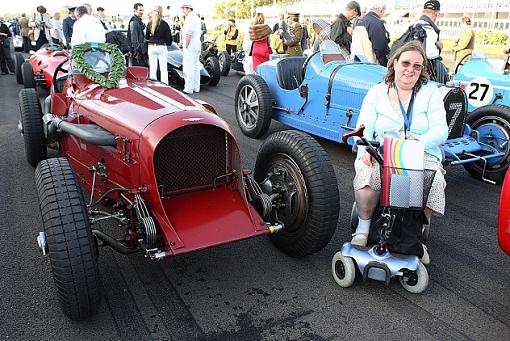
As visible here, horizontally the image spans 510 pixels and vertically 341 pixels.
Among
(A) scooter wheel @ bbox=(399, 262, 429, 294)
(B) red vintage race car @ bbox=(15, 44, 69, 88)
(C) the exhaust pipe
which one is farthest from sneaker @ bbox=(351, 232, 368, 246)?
(B) red vintage race car @ bbox=(15, 44, 69, 88)

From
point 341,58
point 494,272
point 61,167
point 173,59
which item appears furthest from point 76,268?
point 173,59

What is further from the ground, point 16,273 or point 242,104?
point 242,104

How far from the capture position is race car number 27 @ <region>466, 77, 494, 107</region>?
6.21 meters

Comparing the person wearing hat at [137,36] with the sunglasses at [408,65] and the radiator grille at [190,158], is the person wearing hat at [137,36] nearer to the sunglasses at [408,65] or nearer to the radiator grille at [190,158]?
the radiator grille at [190,158]

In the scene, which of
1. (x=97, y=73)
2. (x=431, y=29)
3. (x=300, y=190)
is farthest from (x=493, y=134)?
(x=97, y=73)

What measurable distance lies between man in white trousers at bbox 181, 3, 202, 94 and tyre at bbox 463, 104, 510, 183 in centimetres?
644

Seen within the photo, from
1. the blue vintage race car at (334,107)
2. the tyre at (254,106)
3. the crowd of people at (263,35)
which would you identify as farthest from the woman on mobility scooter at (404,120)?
the tyre at (254,106)

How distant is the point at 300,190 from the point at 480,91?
4.37m

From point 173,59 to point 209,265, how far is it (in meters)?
8.42

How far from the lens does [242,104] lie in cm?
694

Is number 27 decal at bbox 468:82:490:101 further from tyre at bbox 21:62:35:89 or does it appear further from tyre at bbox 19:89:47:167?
tyre at bbox 21:62:35:89

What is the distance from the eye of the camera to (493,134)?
5152 mm

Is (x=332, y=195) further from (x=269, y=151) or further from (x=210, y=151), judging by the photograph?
(x=210, y=151)

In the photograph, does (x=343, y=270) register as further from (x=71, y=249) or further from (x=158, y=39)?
(x=158, y=39)
